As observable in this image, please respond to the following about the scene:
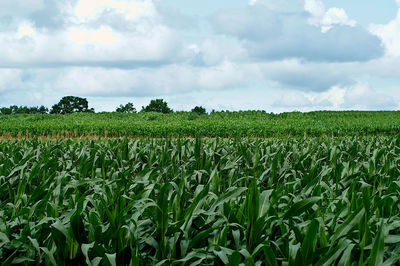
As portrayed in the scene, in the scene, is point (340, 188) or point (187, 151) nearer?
point (340, 188)

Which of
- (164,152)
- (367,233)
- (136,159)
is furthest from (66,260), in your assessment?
(136,159)

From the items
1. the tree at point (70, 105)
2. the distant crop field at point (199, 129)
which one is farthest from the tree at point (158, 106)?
the distant crop field at point (199, 129)

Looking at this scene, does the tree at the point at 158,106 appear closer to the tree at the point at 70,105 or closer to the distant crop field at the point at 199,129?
the tree at the point at 70,105

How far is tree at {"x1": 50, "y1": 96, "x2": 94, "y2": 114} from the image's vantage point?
2301 inches

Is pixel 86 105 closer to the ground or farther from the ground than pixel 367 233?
farther from the ground

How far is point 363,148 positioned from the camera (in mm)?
7215

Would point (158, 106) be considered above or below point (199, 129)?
above

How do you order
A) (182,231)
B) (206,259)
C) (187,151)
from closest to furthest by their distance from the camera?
1. (206,259)
2. (182,231)
3. (187,151)

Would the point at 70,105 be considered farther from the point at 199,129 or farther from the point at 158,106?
the point at 199,129

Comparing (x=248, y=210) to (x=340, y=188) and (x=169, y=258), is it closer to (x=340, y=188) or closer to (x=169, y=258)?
(x=169, y=258)

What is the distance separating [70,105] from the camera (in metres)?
59.2

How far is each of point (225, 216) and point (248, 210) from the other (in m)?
0.30

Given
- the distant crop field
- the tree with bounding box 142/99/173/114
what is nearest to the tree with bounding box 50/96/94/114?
the tree with bounding box 142/99/173/114

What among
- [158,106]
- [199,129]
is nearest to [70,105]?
[158,106]
